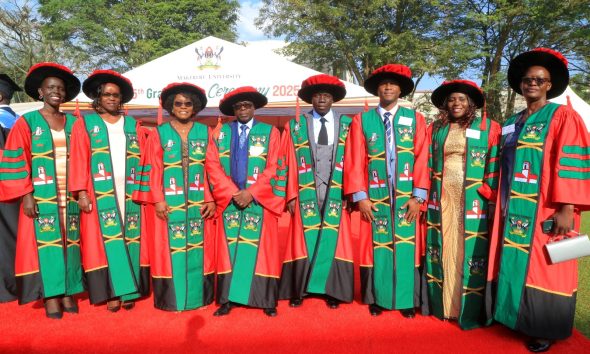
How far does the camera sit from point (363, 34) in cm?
1669

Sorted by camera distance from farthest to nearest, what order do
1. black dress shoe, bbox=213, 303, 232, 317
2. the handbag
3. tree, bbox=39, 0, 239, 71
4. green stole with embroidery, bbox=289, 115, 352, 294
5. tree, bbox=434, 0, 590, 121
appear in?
tree, bbox=39, 0, 239, 71 < tree, bbox=434, 0, 590, 121 < green stole with embroidery, bbox=289, 115, 352, 294 < black dress shoe, bbox=213, 303, 232, 317 < the handbag

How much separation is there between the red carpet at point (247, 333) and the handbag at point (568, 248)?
720 mm

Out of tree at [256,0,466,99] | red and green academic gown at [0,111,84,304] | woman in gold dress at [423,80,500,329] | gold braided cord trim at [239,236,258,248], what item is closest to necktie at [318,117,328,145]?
woman in gold dress at [423,80,500,329]

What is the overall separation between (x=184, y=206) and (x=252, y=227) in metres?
0.61

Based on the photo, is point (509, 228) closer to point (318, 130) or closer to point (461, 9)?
point (318, 130)

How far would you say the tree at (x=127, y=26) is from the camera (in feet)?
78.6

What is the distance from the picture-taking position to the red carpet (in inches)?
108

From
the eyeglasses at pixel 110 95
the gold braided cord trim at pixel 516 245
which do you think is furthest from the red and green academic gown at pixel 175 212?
the gold braided cord trim at pixel 516 245

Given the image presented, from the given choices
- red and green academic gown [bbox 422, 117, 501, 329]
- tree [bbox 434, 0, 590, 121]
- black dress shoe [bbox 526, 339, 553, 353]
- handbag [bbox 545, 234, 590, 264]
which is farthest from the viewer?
tree [bbox 434, 0, 590, 121]

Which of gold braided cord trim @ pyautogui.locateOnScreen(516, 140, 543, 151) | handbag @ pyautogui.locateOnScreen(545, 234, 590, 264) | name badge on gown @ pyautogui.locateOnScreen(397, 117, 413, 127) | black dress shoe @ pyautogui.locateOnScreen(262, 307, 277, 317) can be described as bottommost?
black dress shoe @ pyautogui.locateOnScreen(262, 307, 277, 317)

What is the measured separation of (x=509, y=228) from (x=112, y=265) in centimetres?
325

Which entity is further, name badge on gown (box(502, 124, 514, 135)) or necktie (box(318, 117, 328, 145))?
necktie (box(318, 117, 328, 145))

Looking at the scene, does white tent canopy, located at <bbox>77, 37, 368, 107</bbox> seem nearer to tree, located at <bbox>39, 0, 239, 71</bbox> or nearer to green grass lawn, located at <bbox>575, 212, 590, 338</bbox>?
green grass lawn, located at <bbox>575, 212, 590, 338</bbox>

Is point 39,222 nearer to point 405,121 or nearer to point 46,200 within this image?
point 46,200
